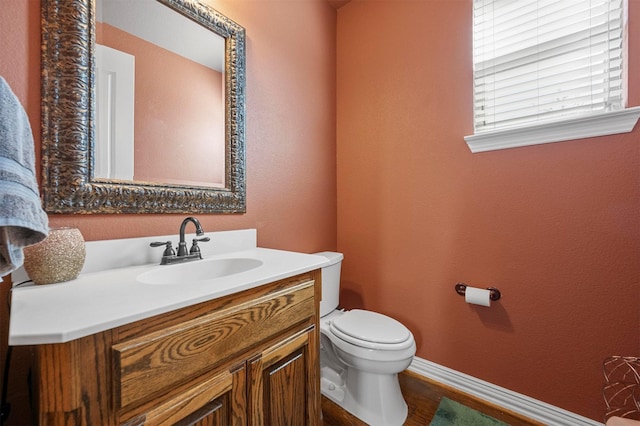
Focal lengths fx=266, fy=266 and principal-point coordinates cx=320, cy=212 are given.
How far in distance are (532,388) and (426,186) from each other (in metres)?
1.14

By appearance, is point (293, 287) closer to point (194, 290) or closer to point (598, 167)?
point (194, 290)

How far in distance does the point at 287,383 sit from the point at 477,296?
1.06 metres

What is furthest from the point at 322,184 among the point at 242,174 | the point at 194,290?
the point at 194,290

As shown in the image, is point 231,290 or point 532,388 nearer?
point 231,290

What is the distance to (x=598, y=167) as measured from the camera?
45.7 inches

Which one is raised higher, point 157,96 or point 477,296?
point 157,96

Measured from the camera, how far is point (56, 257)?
727 mm

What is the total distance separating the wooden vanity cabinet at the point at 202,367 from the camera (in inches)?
18.9

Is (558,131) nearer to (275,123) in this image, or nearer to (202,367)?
(275,123)

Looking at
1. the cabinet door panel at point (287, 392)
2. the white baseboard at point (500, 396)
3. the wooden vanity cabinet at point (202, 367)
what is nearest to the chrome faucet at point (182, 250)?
the wooden vanity cabinet at point (202, 367)

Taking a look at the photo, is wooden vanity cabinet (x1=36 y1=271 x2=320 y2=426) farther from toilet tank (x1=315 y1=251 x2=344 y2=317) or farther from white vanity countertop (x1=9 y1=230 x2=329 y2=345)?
toilet tank (x1=315 y1=251 x2=344 y2=317)

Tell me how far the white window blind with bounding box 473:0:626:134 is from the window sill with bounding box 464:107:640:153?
0.08m

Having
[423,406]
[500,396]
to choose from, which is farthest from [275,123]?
[500,396]

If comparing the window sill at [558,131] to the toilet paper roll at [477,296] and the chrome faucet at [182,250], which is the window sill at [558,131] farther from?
the chrome faucet at [182,250]
